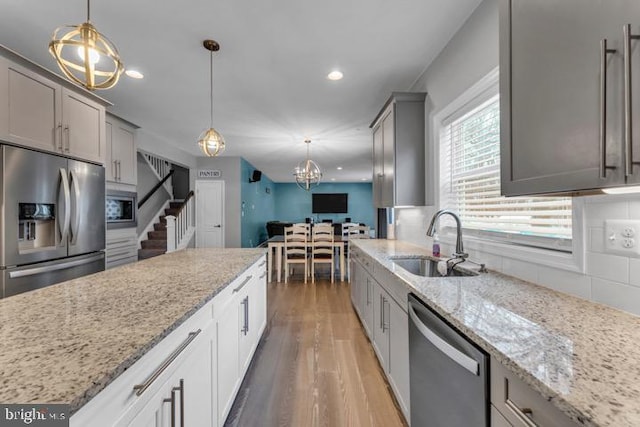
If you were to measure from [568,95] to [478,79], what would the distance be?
1204 millimetres

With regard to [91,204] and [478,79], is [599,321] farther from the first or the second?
[91,204]

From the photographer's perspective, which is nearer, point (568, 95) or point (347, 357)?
point (568, 95)

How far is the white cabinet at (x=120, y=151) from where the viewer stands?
11.3 feet

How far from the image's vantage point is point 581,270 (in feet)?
3.73

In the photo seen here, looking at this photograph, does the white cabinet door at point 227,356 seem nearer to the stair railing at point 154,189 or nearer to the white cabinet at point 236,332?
the white cabinet at point 236,332

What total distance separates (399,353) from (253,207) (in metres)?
7.03

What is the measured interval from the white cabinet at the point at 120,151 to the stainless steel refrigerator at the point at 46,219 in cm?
99

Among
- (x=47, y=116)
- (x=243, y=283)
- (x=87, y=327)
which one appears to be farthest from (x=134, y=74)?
(x=87, y=327)

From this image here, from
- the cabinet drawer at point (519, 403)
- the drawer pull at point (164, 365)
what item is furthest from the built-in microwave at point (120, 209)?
the cabinet drawer at point (519, 403)

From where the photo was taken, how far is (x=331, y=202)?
11.9 meters

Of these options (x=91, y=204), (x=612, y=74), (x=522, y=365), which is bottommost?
(x=522, y=365)

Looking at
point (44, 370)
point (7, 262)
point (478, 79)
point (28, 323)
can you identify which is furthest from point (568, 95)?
point (7, 262)

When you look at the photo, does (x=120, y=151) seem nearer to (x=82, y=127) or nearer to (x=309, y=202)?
(x=82, y=127)

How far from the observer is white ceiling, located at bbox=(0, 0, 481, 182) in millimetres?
1904
